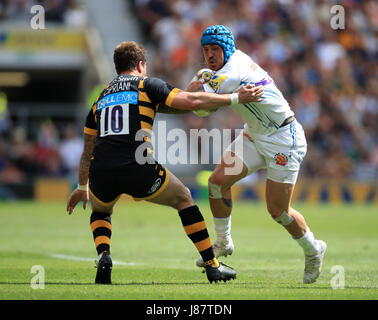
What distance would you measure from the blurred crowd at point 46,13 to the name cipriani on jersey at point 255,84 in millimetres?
17430

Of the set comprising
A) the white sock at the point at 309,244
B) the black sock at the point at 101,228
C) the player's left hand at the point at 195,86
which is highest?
the player's left hand at the point at 195,86

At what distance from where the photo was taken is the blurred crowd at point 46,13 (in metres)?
24.5

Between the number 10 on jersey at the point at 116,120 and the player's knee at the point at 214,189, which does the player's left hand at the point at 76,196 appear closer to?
the number 10 on jersey at the point at 116,120

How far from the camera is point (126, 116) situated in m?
7.31

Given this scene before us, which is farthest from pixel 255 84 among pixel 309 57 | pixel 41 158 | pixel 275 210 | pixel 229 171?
pixel 309 57

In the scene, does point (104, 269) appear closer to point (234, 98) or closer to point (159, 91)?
point (159, 91)

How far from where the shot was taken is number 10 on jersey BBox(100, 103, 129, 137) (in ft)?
24.0

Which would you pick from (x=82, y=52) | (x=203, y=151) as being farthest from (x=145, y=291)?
(x=82, y=52)

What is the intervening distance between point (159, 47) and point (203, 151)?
5.03 metres

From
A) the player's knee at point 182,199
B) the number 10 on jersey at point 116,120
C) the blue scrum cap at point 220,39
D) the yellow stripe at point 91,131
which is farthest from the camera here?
the yellow stripe at point 91,131

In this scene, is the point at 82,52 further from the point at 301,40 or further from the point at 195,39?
the point at 301,40

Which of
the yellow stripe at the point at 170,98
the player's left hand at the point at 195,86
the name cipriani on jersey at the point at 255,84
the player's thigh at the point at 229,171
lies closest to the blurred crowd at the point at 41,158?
the player's thigh at the point at 229,171

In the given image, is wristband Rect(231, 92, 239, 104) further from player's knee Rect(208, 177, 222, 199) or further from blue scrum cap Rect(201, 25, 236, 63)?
player's knee Rect(208, 177, 222, 199)
